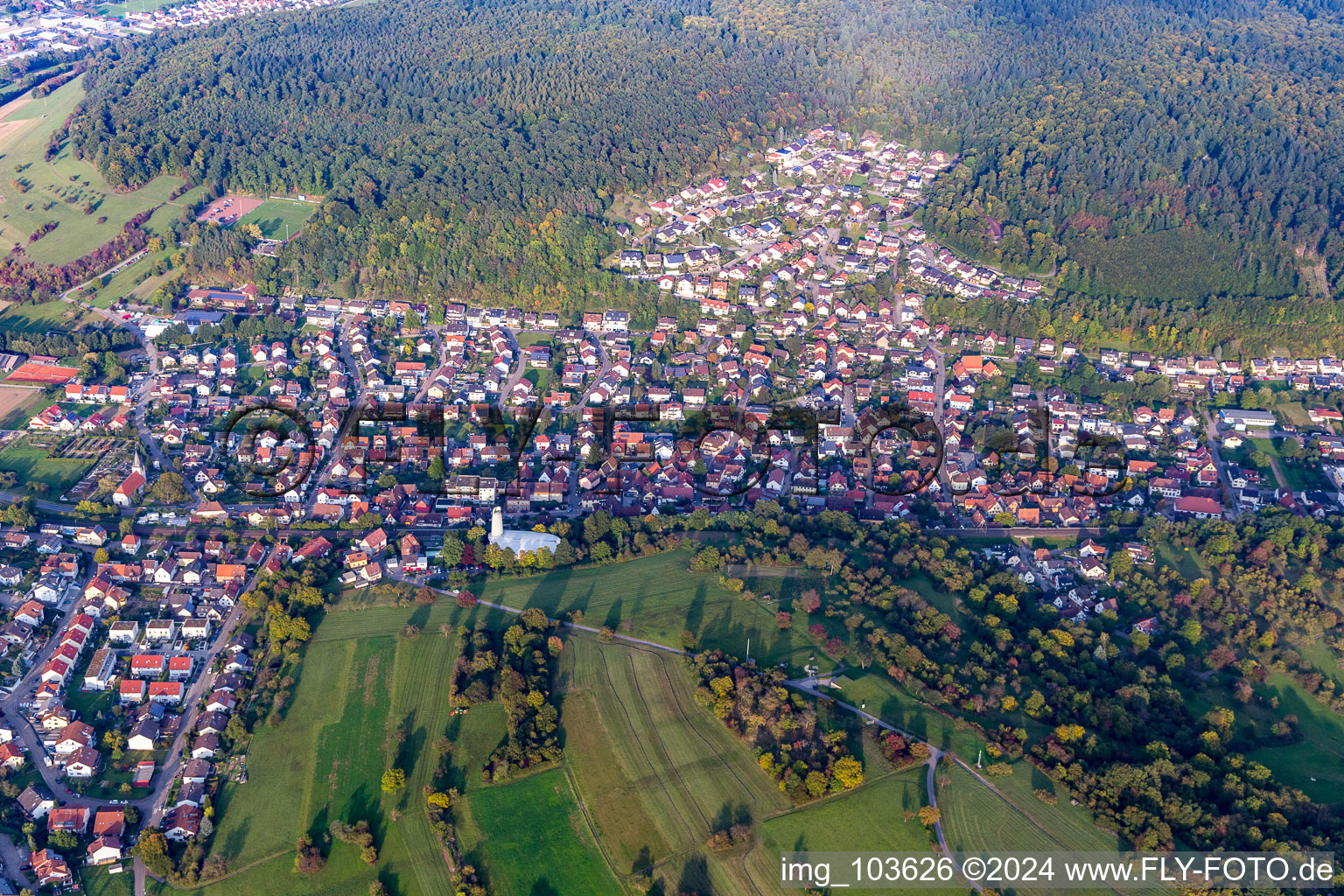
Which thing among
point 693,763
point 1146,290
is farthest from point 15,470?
point 1146,290

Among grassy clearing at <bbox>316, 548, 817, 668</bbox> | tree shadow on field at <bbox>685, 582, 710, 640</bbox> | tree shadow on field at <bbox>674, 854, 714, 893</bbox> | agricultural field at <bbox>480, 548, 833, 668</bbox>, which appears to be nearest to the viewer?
tree shadow on field at <bbox>674, 854, 714, 893</bbox>

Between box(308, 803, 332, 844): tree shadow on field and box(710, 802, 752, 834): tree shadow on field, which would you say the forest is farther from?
box(710, 802, 752, 834): tree shadow on field

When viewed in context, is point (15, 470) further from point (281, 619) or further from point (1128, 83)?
Answer: point (1128, 83)

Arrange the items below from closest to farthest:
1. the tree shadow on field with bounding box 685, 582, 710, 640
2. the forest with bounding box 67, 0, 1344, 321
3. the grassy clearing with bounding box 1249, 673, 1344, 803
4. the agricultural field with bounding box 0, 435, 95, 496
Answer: the grassy clearing with bounding box 1249, 673, 1344, 803, the tree shadow on field with bounding box 685, 582, 710, 640, the agricultural field with bounding box 0, 435, 95, 496, the forest with bounding box 67, 0, 1344, 321

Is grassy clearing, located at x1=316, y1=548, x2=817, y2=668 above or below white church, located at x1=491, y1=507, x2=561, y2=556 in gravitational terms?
below

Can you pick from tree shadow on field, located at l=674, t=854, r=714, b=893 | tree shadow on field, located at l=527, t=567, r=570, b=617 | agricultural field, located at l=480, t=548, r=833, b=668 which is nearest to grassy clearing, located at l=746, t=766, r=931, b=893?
Answer: tree shadow on field, located at l=674, t=854, r=714, b=893

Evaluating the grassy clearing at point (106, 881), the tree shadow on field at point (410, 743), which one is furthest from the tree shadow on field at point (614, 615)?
the grassy clearing at point (106, 881)
